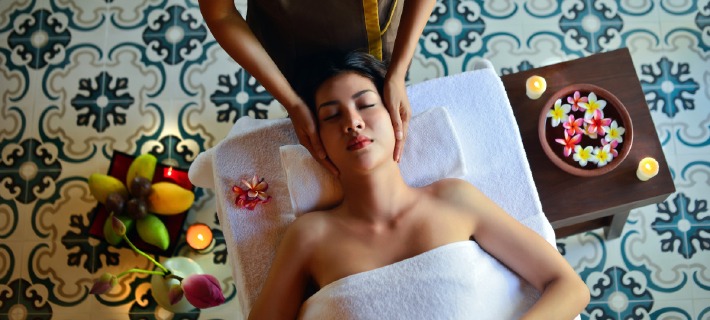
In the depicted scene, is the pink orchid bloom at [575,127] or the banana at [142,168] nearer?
the pink orchid bloom at [575,127]

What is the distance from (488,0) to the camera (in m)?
2.53

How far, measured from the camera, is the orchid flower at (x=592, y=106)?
1898 mm

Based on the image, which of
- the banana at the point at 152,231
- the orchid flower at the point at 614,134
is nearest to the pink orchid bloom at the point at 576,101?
the orchid flower at the point at 614,134

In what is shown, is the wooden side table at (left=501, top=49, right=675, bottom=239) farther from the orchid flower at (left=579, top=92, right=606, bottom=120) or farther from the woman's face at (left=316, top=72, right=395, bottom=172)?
the woman's face at (left=316, top=72, right=395, bottom=172)

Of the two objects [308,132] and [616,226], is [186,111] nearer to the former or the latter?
[308,132]

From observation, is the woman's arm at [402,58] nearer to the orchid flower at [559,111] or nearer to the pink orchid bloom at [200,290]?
the orchid flower at [559,111]

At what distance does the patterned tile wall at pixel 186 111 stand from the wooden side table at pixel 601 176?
484 millimetres

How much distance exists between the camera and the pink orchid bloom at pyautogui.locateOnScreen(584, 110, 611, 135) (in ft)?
6.17

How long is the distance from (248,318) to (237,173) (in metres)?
0.43

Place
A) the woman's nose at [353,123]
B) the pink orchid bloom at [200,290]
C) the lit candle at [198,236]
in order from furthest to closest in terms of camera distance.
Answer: the lit candle at [198,236], the pink orchid bloom at [200,290], the woman's nose at [353,123]

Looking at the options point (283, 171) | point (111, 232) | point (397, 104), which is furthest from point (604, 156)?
point (111, 232)

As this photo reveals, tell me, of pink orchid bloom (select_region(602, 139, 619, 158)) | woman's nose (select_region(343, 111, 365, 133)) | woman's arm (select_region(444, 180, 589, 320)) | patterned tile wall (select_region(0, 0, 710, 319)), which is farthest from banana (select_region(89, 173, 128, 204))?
pink orchid bloom (select_region(602, 139, 619, 158))

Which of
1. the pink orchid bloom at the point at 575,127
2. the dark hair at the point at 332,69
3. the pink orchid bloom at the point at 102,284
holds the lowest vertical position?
the pink orchid bloom at the point at 102,284

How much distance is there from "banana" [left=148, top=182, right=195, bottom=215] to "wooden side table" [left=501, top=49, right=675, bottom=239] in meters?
1.13
